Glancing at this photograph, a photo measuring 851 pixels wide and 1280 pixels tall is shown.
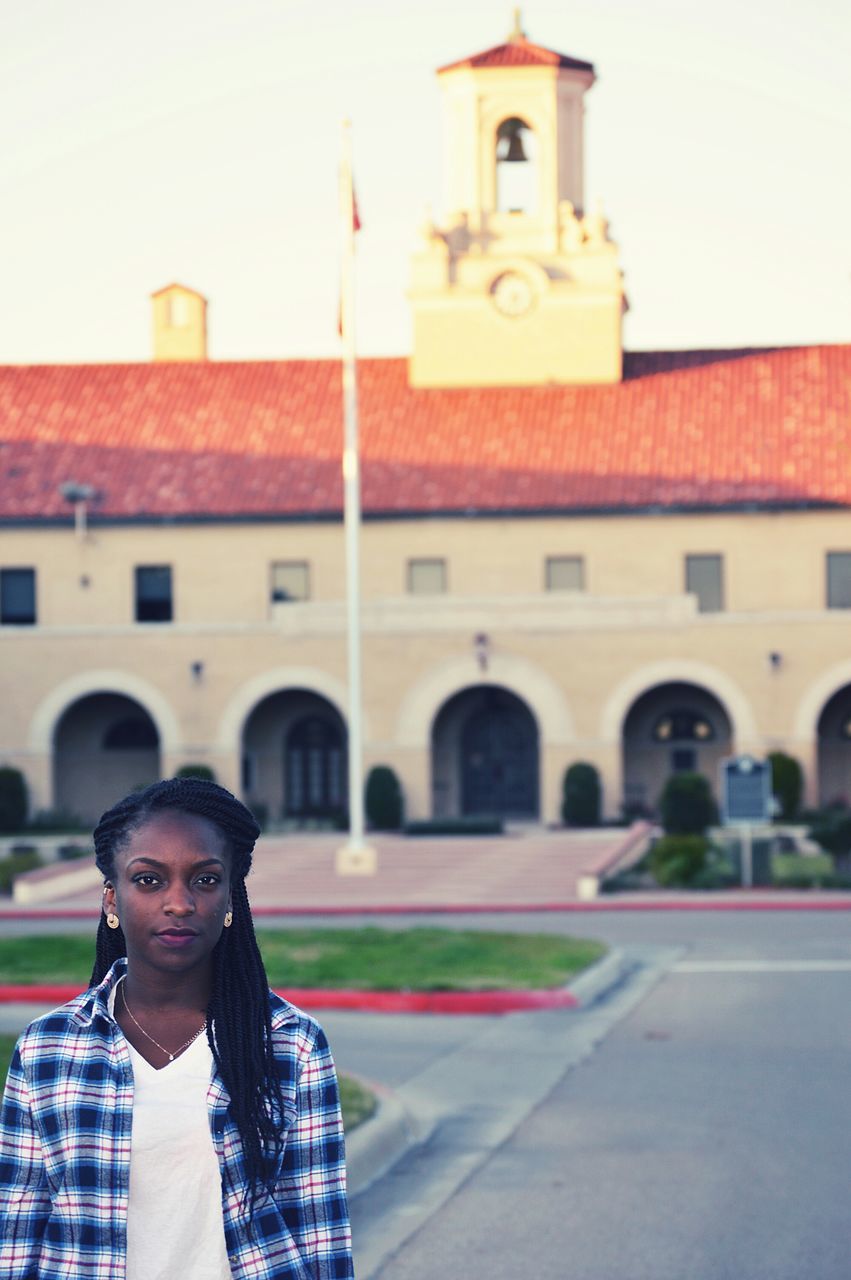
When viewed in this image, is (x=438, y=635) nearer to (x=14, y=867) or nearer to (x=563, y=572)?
(x=563, y=572)

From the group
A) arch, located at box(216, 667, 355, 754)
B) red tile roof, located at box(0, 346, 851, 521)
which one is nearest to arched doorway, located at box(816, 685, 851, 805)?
red tile roof, located at box(0, 346, 851, 521)

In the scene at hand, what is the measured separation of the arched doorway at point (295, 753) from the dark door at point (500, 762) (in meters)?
2.80

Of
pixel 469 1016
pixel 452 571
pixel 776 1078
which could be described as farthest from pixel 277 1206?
pixel 452 571

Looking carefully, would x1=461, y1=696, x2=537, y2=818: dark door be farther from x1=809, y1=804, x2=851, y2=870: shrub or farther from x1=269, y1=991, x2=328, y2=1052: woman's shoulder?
x1=269, y1=991, x2=328, y2=1052: woman's shoulder

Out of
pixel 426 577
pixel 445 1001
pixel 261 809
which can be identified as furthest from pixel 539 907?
pixel 426 577

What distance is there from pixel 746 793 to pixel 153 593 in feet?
62.0

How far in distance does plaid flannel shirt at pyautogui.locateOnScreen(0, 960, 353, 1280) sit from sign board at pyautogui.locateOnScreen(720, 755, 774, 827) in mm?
26574

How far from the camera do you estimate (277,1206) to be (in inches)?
162

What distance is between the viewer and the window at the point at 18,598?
45844 millimetres

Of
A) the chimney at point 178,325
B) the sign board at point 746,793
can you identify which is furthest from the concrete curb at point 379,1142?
the chimney at point 178,325

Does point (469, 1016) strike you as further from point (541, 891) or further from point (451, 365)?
point (451, 365)

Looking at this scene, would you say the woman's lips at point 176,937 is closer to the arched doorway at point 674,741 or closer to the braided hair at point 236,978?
the braided hair at point 236,978

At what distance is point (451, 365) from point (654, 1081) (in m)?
34.7

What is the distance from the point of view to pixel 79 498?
45.1 m
